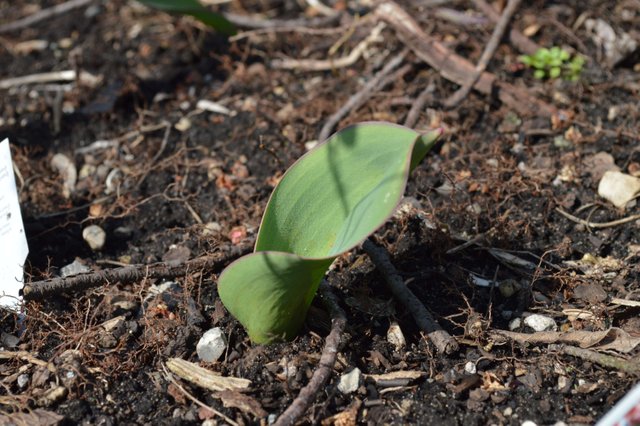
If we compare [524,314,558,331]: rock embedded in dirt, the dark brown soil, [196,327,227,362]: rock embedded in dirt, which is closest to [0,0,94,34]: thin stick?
the dark brown soil

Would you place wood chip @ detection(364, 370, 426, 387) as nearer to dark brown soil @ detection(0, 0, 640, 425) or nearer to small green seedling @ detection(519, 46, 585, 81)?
dark brown soil @ detection(0, 0, 640, 425)

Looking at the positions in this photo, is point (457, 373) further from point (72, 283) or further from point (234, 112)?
point (234, 112)

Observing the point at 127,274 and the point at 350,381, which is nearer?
the point at 350,381

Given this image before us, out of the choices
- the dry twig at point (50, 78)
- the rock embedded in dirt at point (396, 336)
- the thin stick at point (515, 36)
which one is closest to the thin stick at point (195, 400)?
the rock embedded in dirt at point (396, 336)

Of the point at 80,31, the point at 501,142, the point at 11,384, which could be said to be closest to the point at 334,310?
the point at 11,384

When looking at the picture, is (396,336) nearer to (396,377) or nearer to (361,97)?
(396,377)

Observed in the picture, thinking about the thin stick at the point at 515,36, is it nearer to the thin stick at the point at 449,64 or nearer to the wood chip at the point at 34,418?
the thin stick at the point at 449,64

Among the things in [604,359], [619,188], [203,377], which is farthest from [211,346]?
[619,188]
